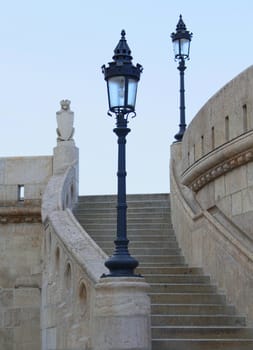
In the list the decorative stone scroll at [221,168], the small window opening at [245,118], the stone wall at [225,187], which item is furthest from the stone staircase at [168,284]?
the small window opening at [245,118]

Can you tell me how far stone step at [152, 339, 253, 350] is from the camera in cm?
1068

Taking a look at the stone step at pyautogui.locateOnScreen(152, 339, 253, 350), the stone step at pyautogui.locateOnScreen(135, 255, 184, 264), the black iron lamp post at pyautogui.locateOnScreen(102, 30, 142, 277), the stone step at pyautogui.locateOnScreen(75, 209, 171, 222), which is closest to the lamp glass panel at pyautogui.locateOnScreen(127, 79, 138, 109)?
the black iron lamp post at pyautogui.locateOnScreen(102, 30, 142, 277)

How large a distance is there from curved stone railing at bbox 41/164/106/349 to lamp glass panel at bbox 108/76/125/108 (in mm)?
2355

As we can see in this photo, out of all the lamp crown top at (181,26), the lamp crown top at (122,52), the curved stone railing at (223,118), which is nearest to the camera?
the lamp crown top at (122,52)

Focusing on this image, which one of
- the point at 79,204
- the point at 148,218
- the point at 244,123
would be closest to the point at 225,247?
the point at 244,123

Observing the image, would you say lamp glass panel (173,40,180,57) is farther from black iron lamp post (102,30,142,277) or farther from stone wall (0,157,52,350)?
black iron lamp post (102,30,142,277)

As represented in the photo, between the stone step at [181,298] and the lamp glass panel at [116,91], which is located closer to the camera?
the lamp glass panel at [116,91]

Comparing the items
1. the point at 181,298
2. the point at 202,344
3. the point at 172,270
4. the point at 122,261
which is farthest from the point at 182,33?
the point at 122,261

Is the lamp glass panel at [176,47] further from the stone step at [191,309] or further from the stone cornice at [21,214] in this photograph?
the stone step at [191,309]

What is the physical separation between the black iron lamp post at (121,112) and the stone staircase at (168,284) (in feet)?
5.77

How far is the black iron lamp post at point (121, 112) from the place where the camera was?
9398mm

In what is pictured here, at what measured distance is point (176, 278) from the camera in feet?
44.0

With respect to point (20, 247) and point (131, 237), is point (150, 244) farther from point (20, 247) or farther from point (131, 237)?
point (20, 247)

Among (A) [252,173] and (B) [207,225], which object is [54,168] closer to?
(B) [207,225]
